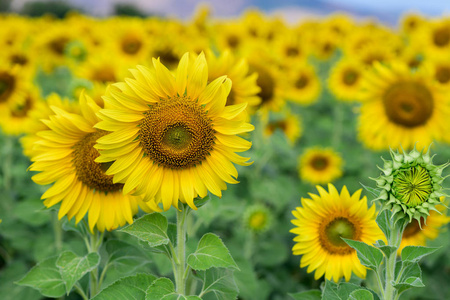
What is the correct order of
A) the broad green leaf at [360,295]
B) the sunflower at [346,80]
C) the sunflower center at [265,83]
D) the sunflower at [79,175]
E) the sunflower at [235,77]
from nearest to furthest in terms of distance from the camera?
the broad green leaf at [360,295] → the sunflower at [79,175] → the sunflower at [235,77] → the sunflower center at [265,83] → the sunflower at [346,80]

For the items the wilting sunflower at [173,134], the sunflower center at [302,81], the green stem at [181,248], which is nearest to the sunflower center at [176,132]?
the wilting sunflower at [173,134]

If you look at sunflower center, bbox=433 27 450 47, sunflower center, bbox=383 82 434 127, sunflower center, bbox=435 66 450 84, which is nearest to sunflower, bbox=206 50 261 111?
sunflower center, bbox=383 82 434 127

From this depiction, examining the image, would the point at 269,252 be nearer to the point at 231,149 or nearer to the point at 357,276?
the point at 357,276

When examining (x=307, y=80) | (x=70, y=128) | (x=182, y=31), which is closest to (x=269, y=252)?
(x=70, y=128)

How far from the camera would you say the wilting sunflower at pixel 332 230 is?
1.83 meters

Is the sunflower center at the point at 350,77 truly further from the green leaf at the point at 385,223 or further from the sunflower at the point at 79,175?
the sunflower at the point at 79,175

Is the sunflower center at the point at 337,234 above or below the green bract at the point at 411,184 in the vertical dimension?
below

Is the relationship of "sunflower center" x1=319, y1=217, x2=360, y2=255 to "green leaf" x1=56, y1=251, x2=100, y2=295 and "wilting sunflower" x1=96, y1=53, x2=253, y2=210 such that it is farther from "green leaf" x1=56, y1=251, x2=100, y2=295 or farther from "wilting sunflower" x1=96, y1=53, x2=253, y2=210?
"green leaf" x1=56, y1=251, x2=100, y2=295

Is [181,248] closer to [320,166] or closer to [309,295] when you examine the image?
[309,295]

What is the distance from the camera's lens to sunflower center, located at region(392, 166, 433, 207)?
53.8 inches

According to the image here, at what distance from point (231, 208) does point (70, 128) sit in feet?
4.70

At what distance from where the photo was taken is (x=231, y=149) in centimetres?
154

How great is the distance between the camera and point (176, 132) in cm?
157

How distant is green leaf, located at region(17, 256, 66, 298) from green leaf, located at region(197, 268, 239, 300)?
616 millimetres
